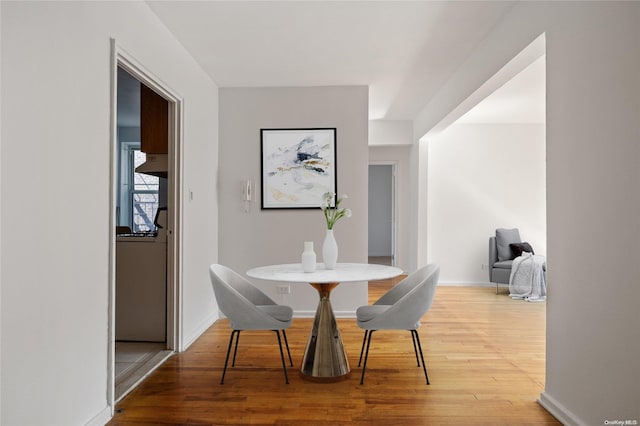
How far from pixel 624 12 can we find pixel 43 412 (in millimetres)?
2991

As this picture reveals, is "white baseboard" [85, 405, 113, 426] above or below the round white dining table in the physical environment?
below

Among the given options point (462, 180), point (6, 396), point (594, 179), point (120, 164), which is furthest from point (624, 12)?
point (120, 164)

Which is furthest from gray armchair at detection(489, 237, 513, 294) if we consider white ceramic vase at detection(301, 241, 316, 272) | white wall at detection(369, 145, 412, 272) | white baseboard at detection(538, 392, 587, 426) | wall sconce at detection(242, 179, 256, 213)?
white ceramic vase at detection(301, 241, 316, 272)

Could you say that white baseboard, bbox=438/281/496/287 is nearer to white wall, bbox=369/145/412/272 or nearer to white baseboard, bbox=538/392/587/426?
white wall, bbox=369/145/412/272

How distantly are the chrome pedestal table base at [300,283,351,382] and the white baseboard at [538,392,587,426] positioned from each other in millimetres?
1204

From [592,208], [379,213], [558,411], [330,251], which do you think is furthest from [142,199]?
[592,208]

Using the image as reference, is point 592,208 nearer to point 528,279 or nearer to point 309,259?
point 309,259

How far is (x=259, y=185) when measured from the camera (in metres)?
5.12

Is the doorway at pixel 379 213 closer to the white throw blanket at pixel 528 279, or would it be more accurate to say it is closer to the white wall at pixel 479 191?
the white wall at pixel 479 191

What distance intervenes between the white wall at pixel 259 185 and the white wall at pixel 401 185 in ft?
11.4

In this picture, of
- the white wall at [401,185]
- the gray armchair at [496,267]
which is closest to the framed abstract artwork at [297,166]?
the gray armchair at [496,267]

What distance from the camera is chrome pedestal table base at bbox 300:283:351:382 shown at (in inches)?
124

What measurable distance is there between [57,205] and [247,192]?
296cm

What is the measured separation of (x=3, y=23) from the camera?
5.86 ft
